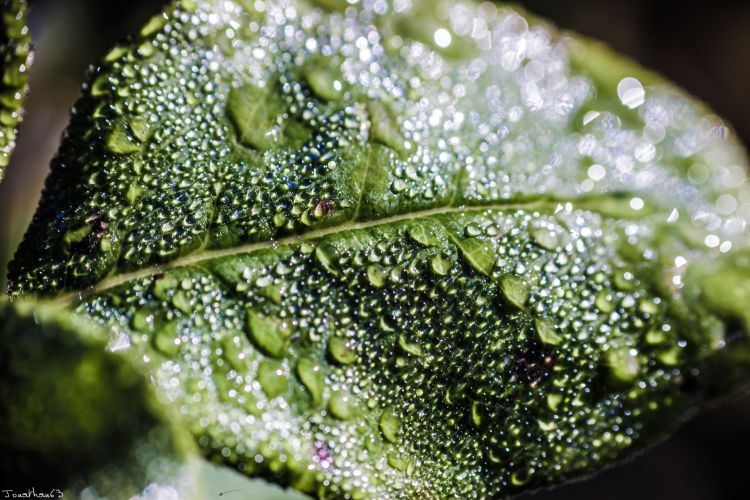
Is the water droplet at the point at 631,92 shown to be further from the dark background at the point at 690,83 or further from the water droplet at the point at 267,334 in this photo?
the dark background at the point at 690,83

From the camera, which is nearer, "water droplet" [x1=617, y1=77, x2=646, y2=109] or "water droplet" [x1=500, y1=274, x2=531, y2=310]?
"water droplet" [x1=500, y1=274, x2=531, y2=310]

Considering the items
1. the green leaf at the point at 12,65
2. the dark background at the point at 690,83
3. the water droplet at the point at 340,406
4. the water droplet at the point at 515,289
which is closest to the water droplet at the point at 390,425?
the water droplet at the point at 340,406

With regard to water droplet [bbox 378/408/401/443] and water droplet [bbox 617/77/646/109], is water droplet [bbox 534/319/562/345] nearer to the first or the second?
water droplet [bbox 378/408/401/443]

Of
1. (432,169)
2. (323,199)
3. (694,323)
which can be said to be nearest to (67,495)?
(323,199)

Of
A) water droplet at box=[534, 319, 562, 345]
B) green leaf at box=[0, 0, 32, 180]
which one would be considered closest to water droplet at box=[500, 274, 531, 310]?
water droplet at box=[534, 319, 562, 345]

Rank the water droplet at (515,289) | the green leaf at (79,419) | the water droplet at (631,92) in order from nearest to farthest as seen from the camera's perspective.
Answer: the green leaf at (79,419), the water droplet at (515,289), the water droplet at (631,92)

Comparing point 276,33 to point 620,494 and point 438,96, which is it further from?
point 620,494

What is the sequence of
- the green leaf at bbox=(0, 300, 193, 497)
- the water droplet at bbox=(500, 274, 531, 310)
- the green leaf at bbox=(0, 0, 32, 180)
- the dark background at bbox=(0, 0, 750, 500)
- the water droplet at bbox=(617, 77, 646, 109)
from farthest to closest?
the dark background at bbox=(0, 0, 750, 500) < the water droplet at bbox=(617, 77, 646, 109) < the water droplet at bbox=(500, 274, 531, 310) < the green leaf at bbox=(0, 0, 32, 180) < the green leaf at bbox=(0, 300, 193, 497)

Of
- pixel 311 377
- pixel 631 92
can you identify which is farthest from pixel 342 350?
pixel 631 92
